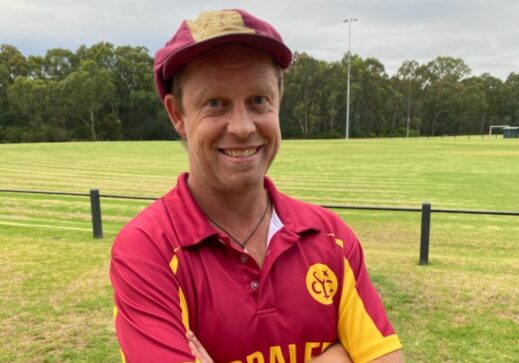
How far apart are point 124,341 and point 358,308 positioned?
84 centimetres

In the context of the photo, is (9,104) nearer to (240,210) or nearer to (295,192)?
(295,192)

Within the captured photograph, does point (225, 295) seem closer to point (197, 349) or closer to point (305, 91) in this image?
point (197, 349)

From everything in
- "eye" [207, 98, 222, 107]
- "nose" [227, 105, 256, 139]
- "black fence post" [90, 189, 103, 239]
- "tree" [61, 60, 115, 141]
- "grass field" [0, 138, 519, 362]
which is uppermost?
"tree" [61, 60, 115, 141]

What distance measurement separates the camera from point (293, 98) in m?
81.7

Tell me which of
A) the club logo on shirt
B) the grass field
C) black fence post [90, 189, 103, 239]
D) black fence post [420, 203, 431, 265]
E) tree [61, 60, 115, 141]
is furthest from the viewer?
tree [61, 60, 115, 141]

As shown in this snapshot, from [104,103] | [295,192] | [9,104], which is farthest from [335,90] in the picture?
[295,192]

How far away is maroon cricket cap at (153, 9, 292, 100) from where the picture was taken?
1.51m

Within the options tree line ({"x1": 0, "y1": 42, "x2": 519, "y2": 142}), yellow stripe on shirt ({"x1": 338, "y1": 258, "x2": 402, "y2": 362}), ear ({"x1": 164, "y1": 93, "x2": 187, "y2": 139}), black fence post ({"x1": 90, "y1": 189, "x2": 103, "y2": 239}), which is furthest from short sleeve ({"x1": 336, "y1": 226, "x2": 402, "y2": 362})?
tree line ({"x1": 0, "y1": 42, "x2": 519, "y2": 142})

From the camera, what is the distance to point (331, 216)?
1938 mm

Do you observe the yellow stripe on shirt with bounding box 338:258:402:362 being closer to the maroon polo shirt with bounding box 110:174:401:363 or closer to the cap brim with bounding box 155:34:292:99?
the maroon polo shirt with bounding box 110:174:401:363

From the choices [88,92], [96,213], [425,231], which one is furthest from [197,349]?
[88,92]

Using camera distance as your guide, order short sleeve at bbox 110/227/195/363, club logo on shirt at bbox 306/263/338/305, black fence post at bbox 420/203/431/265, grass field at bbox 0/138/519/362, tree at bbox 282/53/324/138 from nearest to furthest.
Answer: short sleeve at bbox 110/227/195/363 → club logo on shirt at bbox 306/263/338/305 → grass field at bbox 0/138/519/362 → black fence post at bbox 420/203/431/265 → tree at bbox 282/53/324/138

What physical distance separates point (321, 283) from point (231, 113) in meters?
0.69

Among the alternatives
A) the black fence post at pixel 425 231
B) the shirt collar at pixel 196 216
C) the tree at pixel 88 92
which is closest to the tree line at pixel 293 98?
the tree at pixel 88 92
